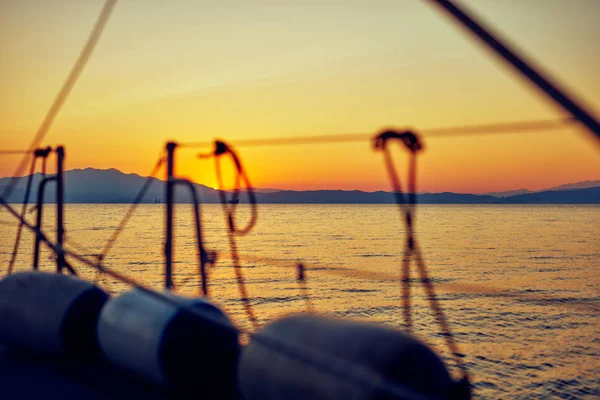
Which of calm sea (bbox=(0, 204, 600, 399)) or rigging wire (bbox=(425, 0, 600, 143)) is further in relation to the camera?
calm sea (bbox=(0, 204, 600, 399))

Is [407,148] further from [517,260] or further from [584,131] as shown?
[517,260]

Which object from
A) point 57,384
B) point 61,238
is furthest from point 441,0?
point 61,238

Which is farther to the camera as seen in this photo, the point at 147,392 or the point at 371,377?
the point at 147,392

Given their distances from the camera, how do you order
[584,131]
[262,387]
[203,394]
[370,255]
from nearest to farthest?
[584,131] → [262,387] → [203,394] → [370,255]

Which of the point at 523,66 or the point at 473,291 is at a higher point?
the point at 523,66

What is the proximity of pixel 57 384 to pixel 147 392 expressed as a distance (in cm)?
109

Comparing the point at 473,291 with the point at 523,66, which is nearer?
the point at 523,66

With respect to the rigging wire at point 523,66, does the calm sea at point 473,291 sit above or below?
below

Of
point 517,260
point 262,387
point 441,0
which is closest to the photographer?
point 441,0

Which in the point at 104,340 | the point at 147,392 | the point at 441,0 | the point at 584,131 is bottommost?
the point at 147,392

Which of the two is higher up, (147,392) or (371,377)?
(371,377)

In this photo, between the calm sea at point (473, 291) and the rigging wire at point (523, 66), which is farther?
the calm sea at point (473, 291)

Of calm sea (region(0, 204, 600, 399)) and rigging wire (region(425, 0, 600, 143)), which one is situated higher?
rigging wire (region(425, 0, 600, 143))

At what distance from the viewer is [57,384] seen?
631 cm
